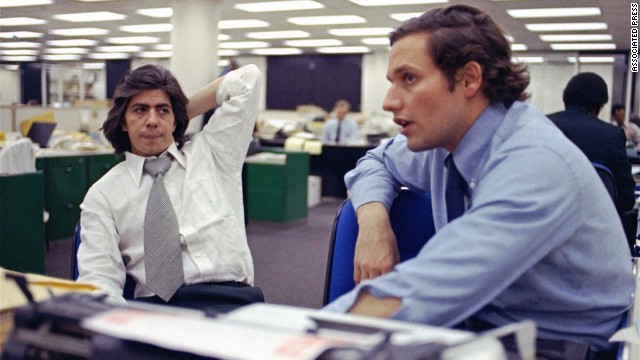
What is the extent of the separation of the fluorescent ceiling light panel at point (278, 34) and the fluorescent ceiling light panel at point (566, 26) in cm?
409

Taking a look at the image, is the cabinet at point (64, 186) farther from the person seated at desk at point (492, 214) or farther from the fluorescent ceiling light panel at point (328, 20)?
the fluorescent ceiling light panel at point (328, 20)

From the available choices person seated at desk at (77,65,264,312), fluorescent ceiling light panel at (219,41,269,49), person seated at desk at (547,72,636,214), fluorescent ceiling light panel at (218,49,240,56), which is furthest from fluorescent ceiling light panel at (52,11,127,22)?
person seated at desk at (77,65,264,312)

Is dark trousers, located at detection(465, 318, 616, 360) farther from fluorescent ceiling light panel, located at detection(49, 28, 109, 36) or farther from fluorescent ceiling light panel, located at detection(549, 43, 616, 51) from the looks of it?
fluorescent ceiling light panel, located at detection(549, 43, 616, 51)

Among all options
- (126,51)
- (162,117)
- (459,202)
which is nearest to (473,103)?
(459,202)

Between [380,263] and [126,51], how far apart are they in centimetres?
1606

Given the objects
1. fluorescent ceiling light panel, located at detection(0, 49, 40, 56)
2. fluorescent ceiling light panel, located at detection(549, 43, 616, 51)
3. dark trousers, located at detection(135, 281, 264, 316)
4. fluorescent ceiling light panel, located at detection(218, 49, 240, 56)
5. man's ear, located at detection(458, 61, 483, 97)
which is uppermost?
fluorescent ceiling light panel, located at detection(218, 49, 240, 56)

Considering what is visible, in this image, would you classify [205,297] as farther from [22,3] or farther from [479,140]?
[22,3]

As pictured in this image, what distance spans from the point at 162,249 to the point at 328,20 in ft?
29.5

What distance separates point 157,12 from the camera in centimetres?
957

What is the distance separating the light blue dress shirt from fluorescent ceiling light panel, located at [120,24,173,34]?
424 inches

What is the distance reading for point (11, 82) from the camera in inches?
768

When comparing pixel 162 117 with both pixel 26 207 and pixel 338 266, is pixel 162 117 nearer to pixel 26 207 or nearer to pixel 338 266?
pixel 338 266

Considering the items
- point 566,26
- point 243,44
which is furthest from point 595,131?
point 243,44

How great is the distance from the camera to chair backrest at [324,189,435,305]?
132cm
